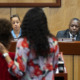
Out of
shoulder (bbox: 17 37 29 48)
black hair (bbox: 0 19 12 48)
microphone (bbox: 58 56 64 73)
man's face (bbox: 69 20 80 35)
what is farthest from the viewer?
man's face (bbox: 69 20 80 35)

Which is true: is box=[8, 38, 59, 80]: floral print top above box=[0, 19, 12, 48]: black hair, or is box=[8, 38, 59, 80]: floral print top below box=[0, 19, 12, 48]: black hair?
below

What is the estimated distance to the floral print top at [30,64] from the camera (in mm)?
1755

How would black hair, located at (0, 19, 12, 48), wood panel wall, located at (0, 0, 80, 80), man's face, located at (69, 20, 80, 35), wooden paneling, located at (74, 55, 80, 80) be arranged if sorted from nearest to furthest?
1. black hair, located at (0, 19, 12, 48)
2. wooden paneling, located at (74, 55, 80, 80)
3. man's face, located at (69, 20, 80, 35)
4. wood panel wall, located at (0, 0, 80, 80)

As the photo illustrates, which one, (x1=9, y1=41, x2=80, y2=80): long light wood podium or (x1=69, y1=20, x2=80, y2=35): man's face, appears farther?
(x1=69, y1=20, x2=80, y2=35): man's face

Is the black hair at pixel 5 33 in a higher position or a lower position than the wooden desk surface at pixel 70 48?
higher

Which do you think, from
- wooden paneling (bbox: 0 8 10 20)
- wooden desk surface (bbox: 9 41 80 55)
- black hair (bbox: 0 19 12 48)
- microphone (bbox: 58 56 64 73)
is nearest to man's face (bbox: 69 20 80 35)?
wooden desk surface (bbox: 9 41 80 55)

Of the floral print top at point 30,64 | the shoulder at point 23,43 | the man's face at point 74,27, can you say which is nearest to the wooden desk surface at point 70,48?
the man's face at point 74,27

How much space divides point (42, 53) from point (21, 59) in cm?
15

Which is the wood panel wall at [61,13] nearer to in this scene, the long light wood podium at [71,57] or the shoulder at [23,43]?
the long light wood podium at [71,57]

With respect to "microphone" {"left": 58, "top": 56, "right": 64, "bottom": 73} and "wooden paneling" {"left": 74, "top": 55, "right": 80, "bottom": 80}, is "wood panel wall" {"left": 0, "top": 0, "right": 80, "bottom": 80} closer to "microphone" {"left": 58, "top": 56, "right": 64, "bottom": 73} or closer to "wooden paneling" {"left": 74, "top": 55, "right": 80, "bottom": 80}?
"wooden paneling" {"left": 74, "top": 55, "right": 80, "bottom": 80}

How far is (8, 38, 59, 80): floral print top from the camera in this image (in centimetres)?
175

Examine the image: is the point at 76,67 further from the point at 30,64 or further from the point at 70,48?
the point at 30,64

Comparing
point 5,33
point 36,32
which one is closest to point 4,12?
point 5,33

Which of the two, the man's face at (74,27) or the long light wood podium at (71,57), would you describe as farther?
the man's face at (74,27)
